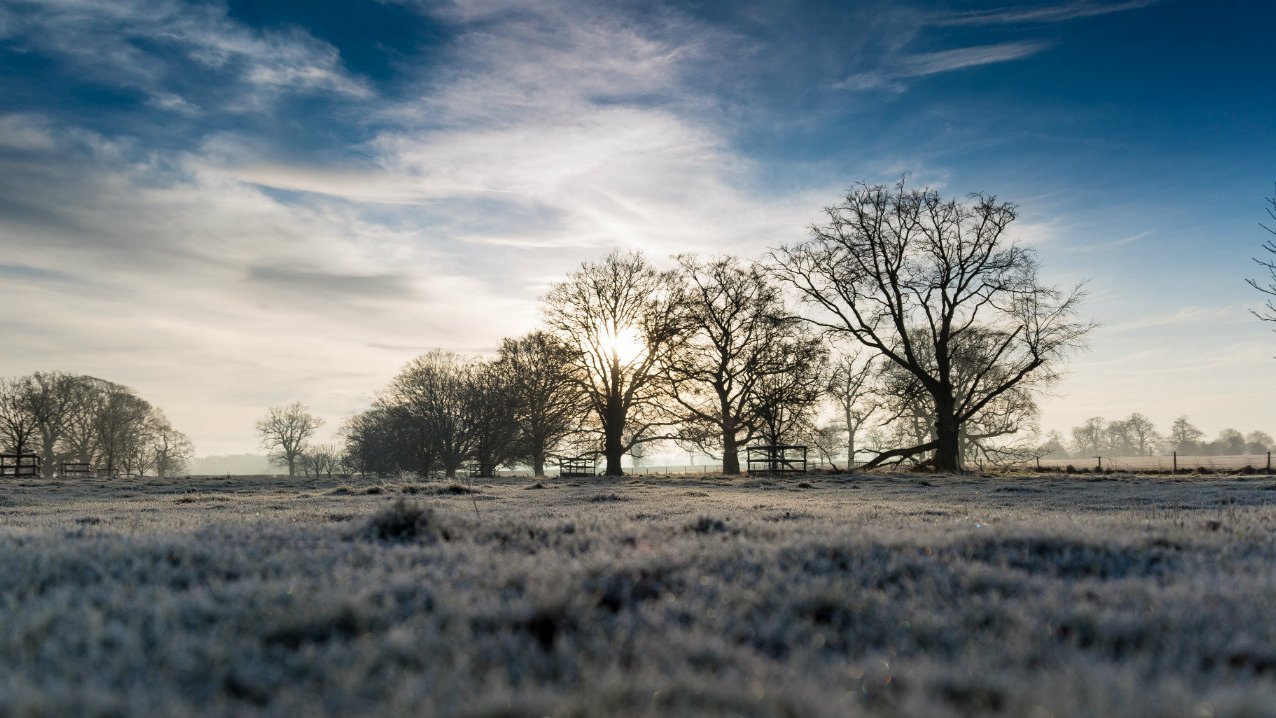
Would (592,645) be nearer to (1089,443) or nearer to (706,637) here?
(706,637)

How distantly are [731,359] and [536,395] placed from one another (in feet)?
53.8

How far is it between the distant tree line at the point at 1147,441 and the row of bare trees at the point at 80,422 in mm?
124809

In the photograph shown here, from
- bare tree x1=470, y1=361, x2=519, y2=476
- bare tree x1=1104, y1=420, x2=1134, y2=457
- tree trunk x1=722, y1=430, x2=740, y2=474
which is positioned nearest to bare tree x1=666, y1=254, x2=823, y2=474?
tree trunk x1=722, y1=430, x2=740, y2=474

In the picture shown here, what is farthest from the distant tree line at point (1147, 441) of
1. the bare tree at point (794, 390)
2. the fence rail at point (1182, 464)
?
the bare tree at point (794, 390)

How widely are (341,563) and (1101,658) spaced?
4.63m

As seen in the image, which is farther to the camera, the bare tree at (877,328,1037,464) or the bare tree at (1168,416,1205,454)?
the bare tree at (1168,416,1205,454)

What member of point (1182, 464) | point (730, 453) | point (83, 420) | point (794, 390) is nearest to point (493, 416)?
point (730, 453)

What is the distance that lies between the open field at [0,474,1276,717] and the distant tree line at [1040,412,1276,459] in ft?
394

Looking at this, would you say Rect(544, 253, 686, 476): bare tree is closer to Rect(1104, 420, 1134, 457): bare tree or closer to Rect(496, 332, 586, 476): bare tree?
Rect(496, 332, 586, 476): bare tree

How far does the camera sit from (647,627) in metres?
3.47

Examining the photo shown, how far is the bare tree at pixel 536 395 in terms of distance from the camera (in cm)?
4672

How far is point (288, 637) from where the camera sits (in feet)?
11.0

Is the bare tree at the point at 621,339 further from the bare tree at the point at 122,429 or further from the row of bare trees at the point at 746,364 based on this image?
the bare tree at the point at 122,429

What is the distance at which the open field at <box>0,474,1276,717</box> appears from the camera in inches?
101
